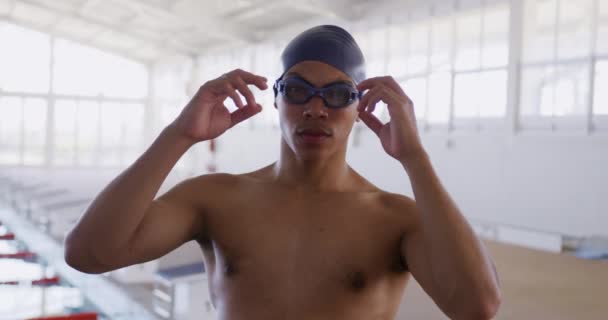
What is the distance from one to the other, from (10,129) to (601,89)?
67.0ft

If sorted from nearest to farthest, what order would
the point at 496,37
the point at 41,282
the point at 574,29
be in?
the point at 41,282
the point at 574,29
the point at 496,37

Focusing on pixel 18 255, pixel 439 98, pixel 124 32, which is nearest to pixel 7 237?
pixel 18 255

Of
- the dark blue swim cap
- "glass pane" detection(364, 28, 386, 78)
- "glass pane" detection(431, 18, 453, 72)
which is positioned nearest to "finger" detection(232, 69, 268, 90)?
the dark blue swim cap

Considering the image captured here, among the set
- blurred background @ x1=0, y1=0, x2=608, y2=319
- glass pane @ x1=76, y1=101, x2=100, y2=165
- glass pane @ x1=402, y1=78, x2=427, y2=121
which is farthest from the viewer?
glass pane @ x1=76, y1=101, x2=100, y2=165

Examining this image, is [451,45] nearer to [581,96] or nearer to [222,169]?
[581,96]

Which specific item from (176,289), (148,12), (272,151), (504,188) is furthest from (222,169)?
(176,289)

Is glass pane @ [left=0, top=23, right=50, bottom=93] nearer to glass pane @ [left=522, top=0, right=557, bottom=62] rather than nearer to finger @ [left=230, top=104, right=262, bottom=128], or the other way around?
glass pane @ [left=522, top=0, right=557, bottom=62]

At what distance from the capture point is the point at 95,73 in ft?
Answer: 76.0

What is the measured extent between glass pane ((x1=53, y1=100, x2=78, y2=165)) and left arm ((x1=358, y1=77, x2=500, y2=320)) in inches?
915

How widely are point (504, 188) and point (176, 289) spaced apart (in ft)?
22.7

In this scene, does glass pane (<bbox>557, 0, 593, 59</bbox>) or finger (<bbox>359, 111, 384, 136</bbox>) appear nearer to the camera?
finger (<bbox>359, 111, 384, 136</bbox>)

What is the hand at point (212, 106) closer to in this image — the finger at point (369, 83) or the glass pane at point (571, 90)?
the finger at point (369, 83)

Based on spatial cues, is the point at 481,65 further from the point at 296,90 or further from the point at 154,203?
the point at 154,203

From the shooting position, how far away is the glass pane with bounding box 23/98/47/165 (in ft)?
73.1
